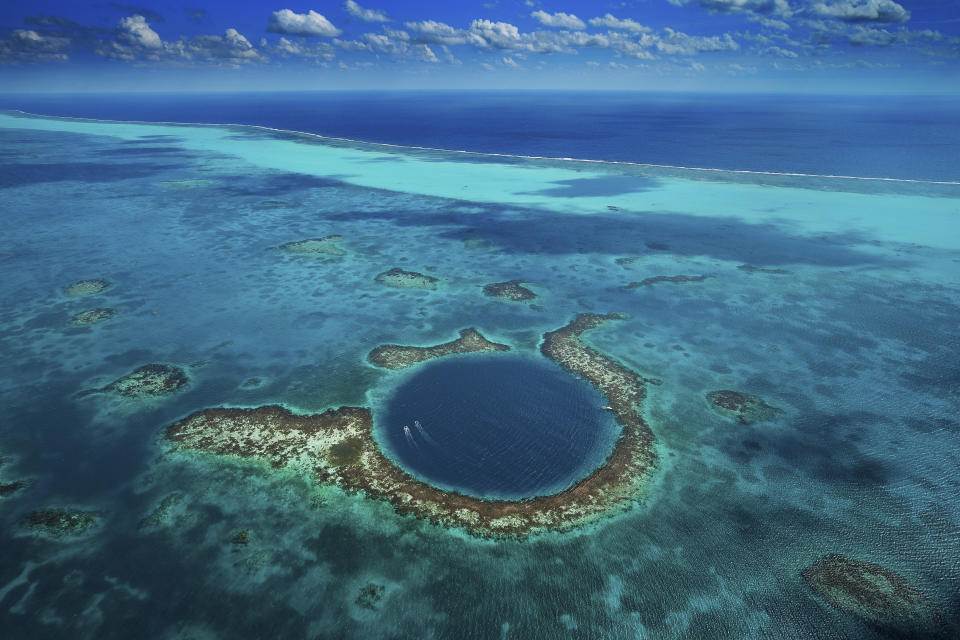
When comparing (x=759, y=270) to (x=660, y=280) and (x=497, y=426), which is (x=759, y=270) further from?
(x=497, y=426)

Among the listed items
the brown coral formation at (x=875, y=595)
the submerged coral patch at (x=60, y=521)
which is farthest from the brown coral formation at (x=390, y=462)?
the brown coral formation at (x=875, y=595)

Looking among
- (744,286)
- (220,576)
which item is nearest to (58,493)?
(220,576)

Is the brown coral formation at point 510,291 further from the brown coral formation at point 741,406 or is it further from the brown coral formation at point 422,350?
the brown coral formation at point 741,406

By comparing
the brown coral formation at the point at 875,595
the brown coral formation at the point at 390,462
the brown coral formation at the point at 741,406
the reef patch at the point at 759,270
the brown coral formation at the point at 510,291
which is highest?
the reef patch at the point at 759,270

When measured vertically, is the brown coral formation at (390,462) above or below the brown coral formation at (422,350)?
below

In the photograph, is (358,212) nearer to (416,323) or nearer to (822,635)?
(416,323)

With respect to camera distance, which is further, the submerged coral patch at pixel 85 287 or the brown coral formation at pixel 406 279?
the brown coral formation at pixel 406 279
